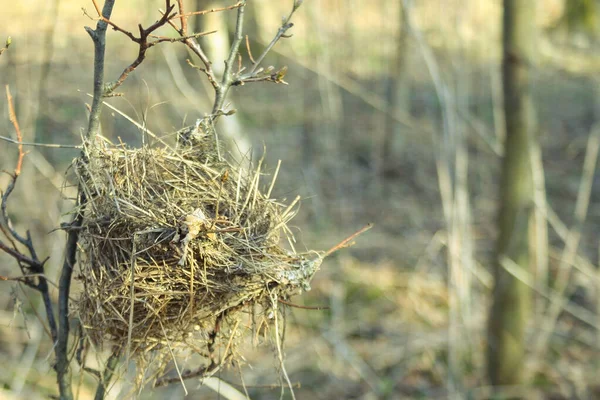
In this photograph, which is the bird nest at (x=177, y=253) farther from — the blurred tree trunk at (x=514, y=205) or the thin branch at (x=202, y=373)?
the blurred tree trunk at (x=514, y=205)

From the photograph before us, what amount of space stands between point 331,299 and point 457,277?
7.35 ft

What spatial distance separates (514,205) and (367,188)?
524 cm

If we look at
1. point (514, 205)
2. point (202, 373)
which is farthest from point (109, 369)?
point (514, 205)

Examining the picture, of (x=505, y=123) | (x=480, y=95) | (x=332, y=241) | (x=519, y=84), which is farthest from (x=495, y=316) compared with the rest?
(x=480, y=95)

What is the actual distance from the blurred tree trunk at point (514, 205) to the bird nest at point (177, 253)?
3.17 m

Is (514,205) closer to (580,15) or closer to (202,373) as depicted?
(202,373)

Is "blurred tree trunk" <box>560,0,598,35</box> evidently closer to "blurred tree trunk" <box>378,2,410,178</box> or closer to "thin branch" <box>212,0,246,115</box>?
"blurred tree trunk" <box>378,2,410,178</box>

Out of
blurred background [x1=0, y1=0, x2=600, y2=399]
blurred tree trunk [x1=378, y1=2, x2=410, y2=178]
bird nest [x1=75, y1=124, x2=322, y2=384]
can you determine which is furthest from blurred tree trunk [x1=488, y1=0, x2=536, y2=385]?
blurred tree trunk [x1=378, y1=2, x2=410, y2=178]

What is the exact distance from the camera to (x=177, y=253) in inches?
52.4

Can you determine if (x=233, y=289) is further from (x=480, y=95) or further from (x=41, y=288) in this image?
(x=480, y=95)

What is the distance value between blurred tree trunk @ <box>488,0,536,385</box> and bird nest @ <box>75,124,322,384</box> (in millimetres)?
3174

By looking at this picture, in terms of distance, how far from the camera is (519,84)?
4.18 meters

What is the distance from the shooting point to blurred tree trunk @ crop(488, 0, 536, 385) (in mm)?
4191

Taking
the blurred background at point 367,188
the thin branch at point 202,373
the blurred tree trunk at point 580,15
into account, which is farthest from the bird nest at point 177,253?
the blurred tree trunk at point 580,15
